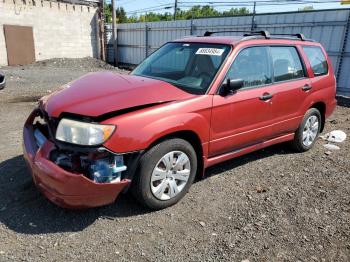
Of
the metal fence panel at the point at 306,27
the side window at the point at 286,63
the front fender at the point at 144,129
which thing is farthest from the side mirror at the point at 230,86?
A: the metal fence panel at the point at 306,27

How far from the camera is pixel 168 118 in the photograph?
10.7 feet

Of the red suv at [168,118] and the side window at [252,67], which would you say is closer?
the red suv at [168,118]

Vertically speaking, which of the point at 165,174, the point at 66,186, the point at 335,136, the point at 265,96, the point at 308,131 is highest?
the point at 265,96

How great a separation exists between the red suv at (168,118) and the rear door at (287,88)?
15mm

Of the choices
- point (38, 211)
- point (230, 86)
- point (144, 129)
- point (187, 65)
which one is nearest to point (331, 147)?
point (230, 86)

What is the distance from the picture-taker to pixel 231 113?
12.7ft

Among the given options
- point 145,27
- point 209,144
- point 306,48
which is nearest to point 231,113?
point 209,144

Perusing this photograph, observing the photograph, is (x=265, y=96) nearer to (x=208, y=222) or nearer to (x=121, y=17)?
(x=208, y=222)

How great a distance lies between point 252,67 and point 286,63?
32.3 inches

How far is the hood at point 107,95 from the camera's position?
310 centimetres

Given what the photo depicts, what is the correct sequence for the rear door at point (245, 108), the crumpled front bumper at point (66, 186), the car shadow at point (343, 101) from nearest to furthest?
the crumpled front bumper at point (66, 186), the rear door at point (245, 108), the car shadow at point (343, 101)

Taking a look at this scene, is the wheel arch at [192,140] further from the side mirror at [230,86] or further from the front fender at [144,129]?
A: the side mirror at [230,86]

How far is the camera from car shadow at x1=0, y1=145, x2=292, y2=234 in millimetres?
3137

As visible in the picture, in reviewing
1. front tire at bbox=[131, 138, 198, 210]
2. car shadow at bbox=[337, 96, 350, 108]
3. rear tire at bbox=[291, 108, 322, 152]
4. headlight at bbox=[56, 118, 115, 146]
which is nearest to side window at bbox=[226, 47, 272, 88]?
front tire at bbox=[131, 138, 198, 210]
